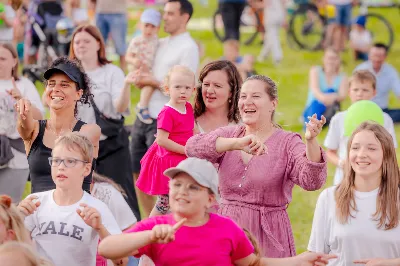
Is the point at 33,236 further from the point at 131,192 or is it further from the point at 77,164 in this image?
the point at 131,192

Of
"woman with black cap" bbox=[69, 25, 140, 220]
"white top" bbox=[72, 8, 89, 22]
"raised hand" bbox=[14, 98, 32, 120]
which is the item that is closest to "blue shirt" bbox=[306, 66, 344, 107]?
"white top" bbox=[72, 8, 89, 22]

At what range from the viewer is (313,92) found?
46.1 feet

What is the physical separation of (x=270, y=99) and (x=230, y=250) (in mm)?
1374

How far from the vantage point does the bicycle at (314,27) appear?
21609 millimetres

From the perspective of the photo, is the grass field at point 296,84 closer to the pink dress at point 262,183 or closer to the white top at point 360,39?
the white top at point 360,39

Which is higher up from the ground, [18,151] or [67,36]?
[67,36]

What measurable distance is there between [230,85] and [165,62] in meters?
1.80

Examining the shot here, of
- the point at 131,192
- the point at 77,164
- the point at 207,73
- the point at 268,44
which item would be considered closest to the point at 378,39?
the point at 268,44

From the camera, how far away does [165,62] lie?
8891 mm

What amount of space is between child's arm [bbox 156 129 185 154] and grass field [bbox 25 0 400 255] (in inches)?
78.4

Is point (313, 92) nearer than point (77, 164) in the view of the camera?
No

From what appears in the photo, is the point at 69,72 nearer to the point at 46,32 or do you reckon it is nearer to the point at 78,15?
the point at 46,32

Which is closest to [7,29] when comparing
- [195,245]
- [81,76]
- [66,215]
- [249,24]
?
[81,76]

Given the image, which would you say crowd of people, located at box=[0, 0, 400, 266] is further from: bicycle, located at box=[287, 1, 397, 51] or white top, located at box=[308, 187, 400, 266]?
bicycle, located at box=[287, 1, 397, 51]
